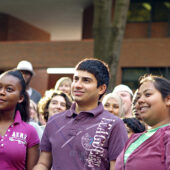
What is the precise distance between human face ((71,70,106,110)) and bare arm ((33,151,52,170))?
0.54 m

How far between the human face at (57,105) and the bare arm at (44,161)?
246cm

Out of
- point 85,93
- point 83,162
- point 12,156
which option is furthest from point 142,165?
point 12,156

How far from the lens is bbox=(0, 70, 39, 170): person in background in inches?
169

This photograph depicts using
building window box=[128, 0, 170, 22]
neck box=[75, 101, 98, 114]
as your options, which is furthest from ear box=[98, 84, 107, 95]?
building window box=[128, 0, 170, 22]

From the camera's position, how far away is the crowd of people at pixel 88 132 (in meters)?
3.58

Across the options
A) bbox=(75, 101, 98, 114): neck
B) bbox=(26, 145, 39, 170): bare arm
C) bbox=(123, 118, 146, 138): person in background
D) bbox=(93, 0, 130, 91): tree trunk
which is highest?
bbox=(93, 0, 130, 91): tree trunk

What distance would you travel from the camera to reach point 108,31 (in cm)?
1116

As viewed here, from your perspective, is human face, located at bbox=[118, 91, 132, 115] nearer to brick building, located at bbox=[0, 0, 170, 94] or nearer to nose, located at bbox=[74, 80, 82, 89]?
nose, located at bbox=[74, 80, 82, 89]

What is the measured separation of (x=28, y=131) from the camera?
449cm

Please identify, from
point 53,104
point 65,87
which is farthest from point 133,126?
point 65,87

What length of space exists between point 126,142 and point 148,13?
19.4m

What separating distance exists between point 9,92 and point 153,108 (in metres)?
1.51

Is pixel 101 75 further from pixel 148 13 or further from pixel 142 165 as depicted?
pixel 148 13

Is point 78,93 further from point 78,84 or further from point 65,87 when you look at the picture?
point 65,87
